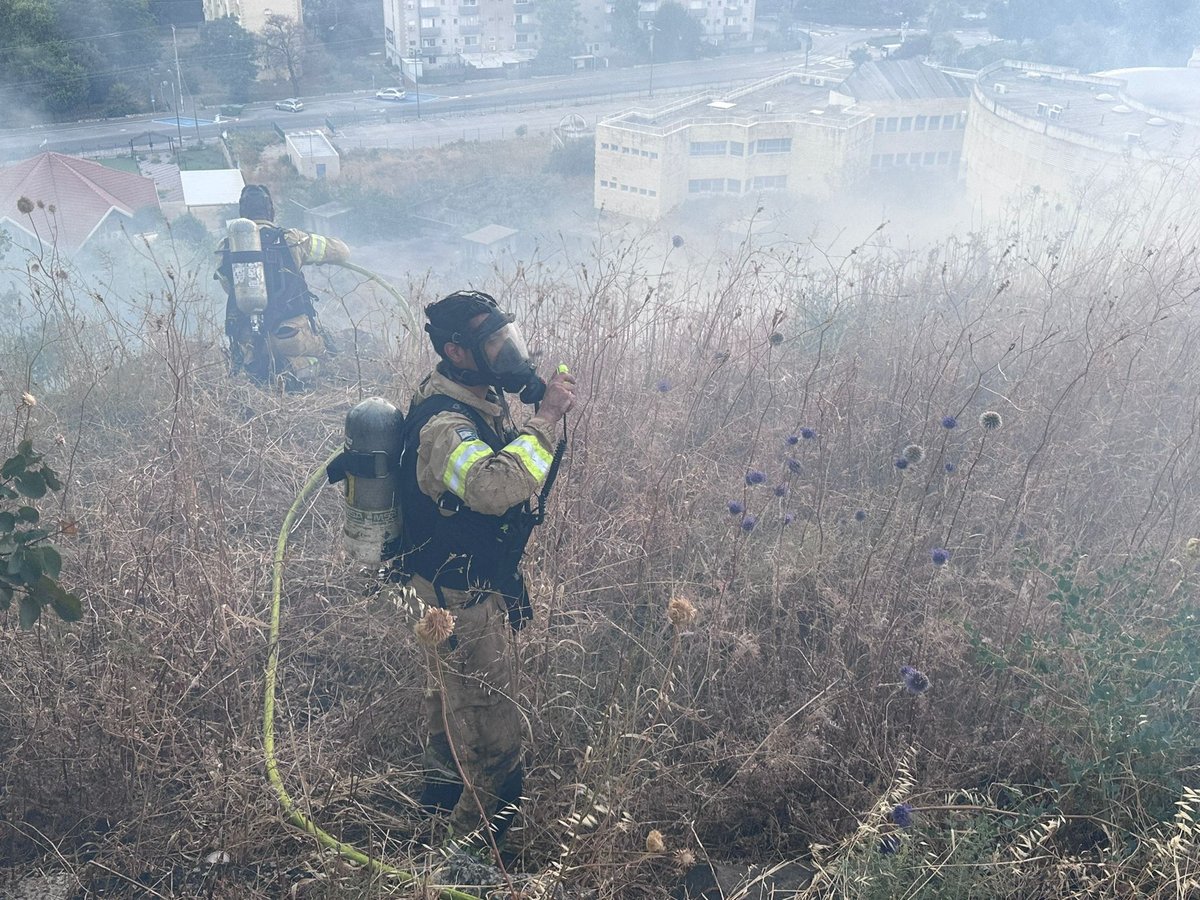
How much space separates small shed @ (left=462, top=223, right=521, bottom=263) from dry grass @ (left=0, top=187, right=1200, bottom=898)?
78.8 feet

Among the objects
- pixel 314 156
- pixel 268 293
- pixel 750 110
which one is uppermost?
pixel 750 110

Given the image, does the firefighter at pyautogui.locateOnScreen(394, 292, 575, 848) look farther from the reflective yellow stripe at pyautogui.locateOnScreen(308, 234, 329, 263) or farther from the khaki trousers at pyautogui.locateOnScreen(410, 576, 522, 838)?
the reflective yellow stripe at pyautogui.locateOnScreen(308, 234, 329, 263)

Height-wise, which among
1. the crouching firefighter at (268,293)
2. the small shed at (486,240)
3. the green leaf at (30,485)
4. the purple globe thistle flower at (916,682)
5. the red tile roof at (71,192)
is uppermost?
the green leaf at (30,485)

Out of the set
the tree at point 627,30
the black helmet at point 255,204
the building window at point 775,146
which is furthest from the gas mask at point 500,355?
the tree at point 627,30

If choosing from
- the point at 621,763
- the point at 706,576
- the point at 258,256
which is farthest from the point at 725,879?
the point at 258,256

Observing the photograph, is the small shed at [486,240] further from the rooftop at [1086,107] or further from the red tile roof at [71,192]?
the rooftop at [1086,107]

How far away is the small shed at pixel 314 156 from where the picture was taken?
30.2 metres

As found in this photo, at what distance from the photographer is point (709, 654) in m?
3.08

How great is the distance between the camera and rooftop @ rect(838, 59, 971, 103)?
108 ft

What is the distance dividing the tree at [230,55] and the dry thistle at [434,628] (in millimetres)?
35102

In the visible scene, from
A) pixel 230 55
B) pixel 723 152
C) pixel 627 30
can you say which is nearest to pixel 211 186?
pixel 230 55

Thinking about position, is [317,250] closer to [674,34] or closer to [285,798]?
[285,798]

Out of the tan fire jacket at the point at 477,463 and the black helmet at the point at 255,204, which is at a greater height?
the black helmet at the point at 255,204

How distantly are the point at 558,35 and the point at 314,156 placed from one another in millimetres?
18001
